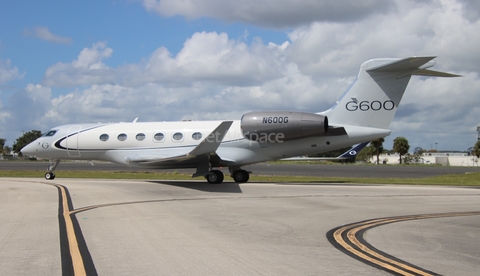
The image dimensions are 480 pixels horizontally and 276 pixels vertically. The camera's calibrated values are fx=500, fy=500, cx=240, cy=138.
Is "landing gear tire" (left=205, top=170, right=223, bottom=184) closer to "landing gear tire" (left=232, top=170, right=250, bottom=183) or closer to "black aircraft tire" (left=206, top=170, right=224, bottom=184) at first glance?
"black aircraft tire" (left=206, top=170, right=224, bottom=184)

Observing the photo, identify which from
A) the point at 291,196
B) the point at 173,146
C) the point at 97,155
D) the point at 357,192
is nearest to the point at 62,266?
the point at 291,196

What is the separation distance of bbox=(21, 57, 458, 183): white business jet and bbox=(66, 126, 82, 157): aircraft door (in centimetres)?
113

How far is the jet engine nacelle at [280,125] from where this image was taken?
22484mm

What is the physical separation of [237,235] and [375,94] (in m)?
15.3

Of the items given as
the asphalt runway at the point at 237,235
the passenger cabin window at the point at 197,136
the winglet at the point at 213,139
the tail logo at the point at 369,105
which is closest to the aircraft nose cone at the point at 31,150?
the passenger cabin window at the point at 197,136

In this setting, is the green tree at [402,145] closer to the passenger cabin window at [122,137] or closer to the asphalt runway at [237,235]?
the passenger cabin window at [122,137]

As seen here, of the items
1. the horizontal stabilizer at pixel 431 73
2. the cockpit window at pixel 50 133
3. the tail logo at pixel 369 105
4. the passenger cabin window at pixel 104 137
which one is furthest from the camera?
the cockpit window at pixel 50 133

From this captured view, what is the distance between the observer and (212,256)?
7469mm

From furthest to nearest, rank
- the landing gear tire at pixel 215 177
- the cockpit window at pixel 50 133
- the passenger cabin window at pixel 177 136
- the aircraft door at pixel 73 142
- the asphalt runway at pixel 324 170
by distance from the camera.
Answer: the asphalt runway at pixel 324 170
the cockpit window at pixel 50 133
the aircraft door at pixel 73 142
the passenger cabin window at pixel 177 136
the landing gear tire at pixel 215 177

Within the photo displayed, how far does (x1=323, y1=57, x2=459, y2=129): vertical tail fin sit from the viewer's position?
880 inches

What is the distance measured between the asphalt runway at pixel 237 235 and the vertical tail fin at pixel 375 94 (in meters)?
6.02

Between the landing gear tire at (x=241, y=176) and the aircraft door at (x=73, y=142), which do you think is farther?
the aircraft door at (x=73, y=142)

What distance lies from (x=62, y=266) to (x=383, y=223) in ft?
24.4

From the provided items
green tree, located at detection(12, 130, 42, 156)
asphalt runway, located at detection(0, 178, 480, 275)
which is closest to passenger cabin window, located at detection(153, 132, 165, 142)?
asphalt runway, located at detection(0, 178, 480, 275)
